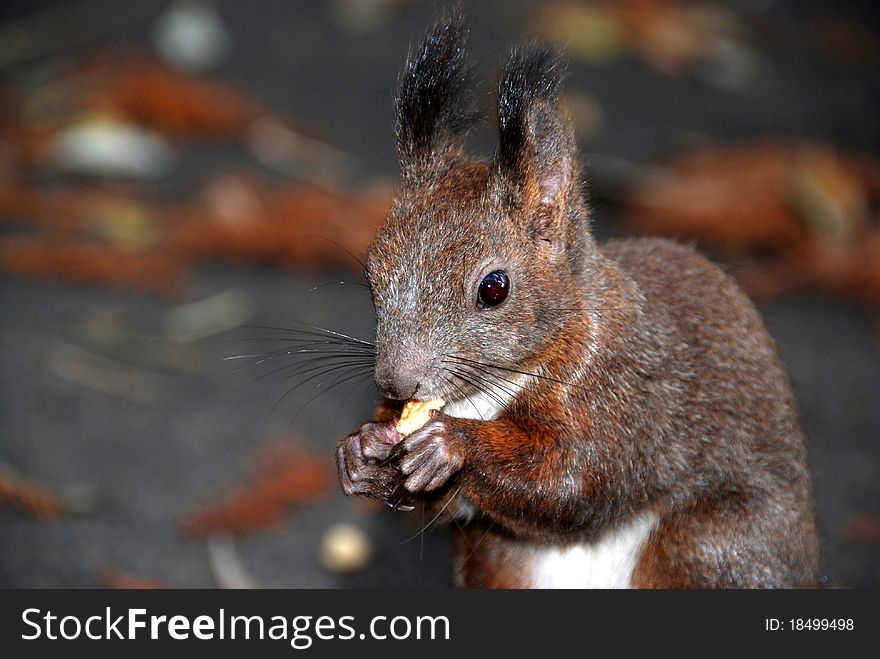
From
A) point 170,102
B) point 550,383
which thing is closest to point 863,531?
point 550,383

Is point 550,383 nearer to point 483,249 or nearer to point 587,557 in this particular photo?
point 483,249

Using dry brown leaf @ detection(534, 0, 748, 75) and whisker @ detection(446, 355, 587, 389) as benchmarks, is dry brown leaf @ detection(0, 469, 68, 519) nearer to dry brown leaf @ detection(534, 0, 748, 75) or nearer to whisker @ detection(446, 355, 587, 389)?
whisker @ detection(446, 355, 587, 389)

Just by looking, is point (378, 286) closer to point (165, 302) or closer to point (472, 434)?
point (472, 434)

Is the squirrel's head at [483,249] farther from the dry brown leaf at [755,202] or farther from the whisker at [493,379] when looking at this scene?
the dry brown leaf at [755,202]

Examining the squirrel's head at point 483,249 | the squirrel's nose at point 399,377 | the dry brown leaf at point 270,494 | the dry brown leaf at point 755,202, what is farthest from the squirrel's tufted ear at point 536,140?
the dry brown leaf at point 755,202

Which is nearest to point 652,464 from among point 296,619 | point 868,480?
point 296,619
